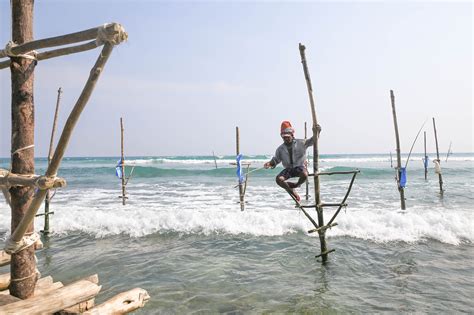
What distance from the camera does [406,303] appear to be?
5770 mm

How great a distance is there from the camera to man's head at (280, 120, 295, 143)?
7227 mm

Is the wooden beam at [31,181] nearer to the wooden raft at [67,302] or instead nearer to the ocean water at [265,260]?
the wooden raft at [67,302]

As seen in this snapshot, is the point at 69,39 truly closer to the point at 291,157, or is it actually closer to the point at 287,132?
the point at 287,132

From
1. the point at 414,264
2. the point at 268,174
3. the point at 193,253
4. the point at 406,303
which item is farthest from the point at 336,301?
the point at 268,174

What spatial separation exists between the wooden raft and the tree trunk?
180mm

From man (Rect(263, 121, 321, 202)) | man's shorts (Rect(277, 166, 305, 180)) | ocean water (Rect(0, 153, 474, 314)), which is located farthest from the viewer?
man's shorts (Rect(277, 166, 305, 180))

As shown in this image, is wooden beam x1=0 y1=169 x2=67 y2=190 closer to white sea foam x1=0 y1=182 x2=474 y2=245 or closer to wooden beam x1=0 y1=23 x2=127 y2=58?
wooden beam x1=0 y1=23 x2=127 y2=58

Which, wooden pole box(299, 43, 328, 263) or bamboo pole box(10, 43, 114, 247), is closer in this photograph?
bamboo pole box(10, 43, 114, 247)

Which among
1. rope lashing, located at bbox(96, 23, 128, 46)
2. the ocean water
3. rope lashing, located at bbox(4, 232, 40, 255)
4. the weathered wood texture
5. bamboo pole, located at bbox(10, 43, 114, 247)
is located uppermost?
rope lashing, located at bbox(96, 23, 128, 46)

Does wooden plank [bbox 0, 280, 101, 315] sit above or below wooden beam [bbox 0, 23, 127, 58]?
below

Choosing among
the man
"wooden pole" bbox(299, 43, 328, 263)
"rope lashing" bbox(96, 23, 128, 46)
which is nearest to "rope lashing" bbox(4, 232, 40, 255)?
"rope lashing" bbox(96, 23, 128, 46)

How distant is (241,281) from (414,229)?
7.19 m

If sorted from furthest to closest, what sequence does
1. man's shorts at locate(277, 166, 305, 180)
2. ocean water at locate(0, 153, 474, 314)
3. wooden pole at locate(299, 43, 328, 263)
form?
1. man's shorts at locate(277, 166, 305, 180)
2. wooden pole at locate(299, 43, 328, 263)
3. ocean water at locate(0, 153, 474, 314)

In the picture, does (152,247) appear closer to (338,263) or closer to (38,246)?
(338,263)
